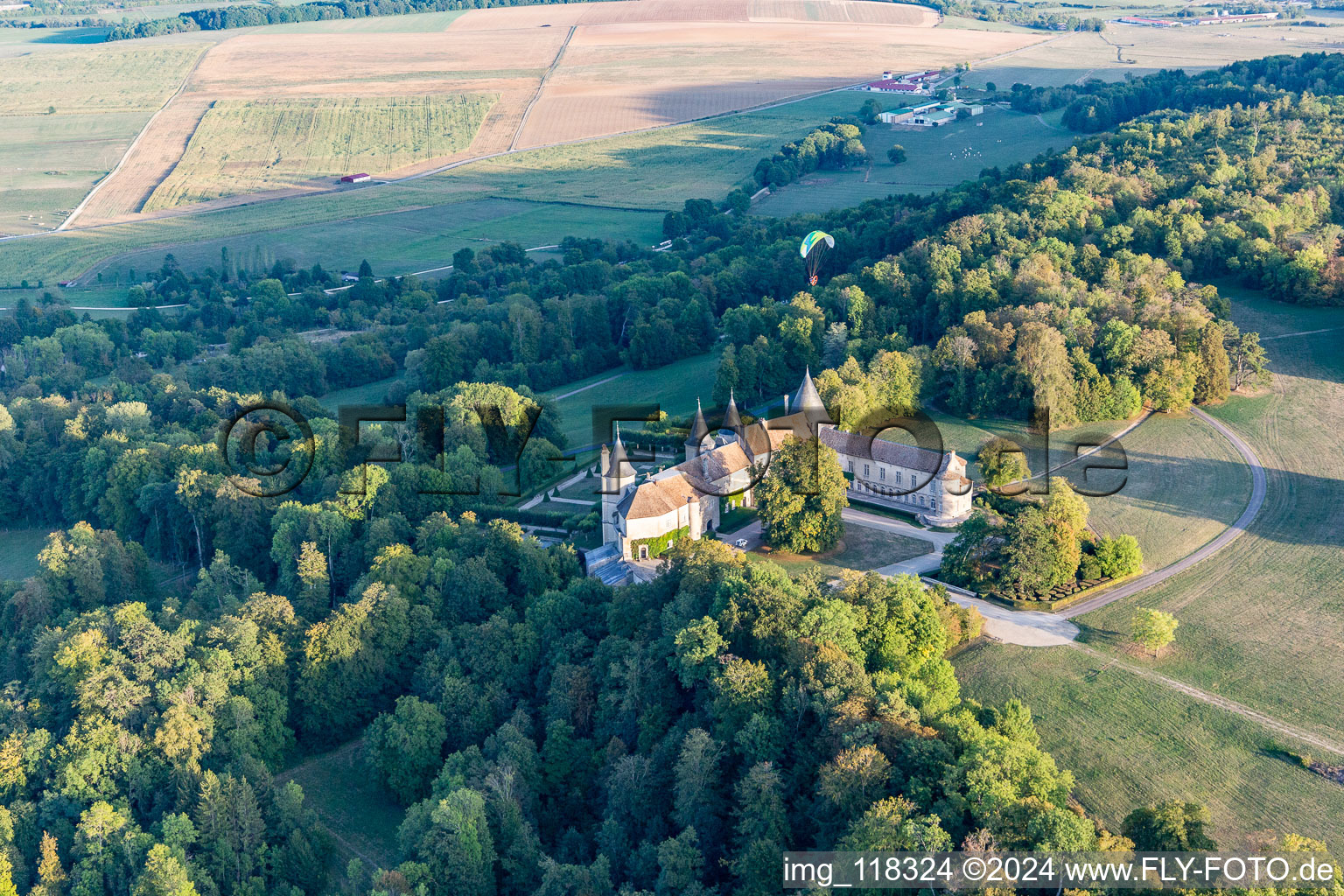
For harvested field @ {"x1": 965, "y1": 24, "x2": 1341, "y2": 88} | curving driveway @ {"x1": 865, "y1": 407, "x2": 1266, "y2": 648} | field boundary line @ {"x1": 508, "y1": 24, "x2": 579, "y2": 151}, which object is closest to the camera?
curving driveway @ {"x1": 865, "y1": 407, "x2": 1266, "y2": 648}

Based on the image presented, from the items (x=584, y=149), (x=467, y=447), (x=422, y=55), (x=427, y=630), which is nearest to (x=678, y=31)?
(x=422, y=55)

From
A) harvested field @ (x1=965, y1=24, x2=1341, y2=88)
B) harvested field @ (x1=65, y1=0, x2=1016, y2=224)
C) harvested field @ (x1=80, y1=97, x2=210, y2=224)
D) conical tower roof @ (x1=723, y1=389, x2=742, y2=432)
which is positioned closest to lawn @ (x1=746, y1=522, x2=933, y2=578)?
conical tower roof @ (x1=723, y1=389, x2=742, y2=432)

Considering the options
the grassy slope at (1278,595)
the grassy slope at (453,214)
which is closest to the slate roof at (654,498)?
the grassy slope at (1278,595)

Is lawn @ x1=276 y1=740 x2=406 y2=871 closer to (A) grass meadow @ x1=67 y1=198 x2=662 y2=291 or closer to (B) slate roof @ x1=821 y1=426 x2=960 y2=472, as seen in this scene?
(B) slate roof @ x1=821 y1=426 x2=960 y2=472

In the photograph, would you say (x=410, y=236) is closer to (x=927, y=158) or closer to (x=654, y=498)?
(x=927, y=158)

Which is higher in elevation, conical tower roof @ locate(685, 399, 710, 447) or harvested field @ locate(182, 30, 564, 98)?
harvested field @ locate(182, 30, 564, 98)

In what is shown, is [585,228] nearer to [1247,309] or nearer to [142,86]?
[1247,309]
